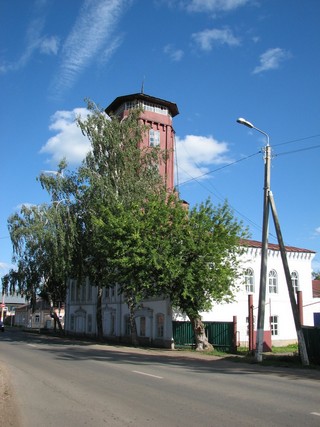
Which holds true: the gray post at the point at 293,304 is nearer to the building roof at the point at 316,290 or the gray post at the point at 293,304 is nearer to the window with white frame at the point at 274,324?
the window with white frame at the point at 274,324

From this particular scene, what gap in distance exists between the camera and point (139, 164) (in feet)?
117

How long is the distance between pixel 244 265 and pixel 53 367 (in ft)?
72.3

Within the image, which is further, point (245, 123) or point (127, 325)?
point (127, 325)

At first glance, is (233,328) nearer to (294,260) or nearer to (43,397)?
(294,260)

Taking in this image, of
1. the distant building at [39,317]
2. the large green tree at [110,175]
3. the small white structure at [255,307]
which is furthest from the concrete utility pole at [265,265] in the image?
the distant building at [39,317]

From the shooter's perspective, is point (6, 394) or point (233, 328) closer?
point (6, 394)

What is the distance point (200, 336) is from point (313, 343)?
9122 mm

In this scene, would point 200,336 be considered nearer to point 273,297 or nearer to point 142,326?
point 142,326

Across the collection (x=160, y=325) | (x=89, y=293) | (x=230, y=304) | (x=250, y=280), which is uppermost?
(x=250, y=280)

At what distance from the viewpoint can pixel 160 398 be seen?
9.52 meters

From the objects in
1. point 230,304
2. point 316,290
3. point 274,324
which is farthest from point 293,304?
point 316,290

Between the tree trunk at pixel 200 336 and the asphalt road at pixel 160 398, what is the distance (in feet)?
41.0

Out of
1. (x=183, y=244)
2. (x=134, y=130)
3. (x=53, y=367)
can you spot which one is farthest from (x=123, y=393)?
(x=134, y=130)

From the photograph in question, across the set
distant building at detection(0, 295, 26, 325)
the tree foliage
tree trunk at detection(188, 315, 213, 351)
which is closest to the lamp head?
the tree foliage
